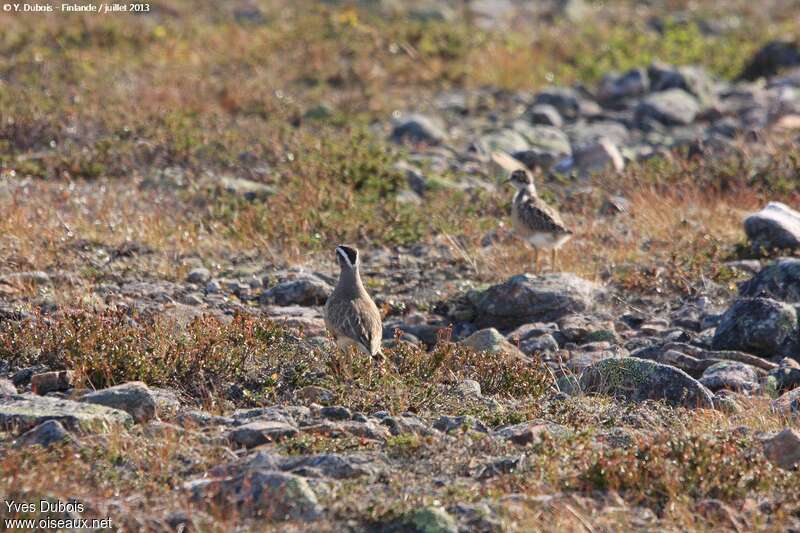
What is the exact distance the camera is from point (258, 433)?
793 cm

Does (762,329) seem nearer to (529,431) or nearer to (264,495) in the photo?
(529,431)

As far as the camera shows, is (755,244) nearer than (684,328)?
No

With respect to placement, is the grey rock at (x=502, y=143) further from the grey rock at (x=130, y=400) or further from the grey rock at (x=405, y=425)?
the grey rock at (x=130, y=400)

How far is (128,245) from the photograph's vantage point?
13.0 meters

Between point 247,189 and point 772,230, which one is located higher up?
point 772,230

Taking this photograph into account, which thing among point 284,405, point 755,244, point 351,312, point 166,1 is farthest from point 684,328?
point 166,1

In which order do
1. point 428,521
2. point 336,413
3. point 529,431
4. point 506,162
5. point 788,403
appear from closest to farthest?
point 428,521, point 529,431, point 336,413, point 788,403, point 506,162

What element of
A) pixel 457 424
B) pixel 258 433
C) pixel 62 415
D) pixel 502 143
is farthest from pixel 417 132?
pixel 62 415

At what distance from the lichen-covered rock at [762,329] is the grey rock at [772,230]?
2651mm

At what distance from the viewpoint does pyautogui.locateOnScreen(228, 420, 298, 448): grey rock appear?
311 inches

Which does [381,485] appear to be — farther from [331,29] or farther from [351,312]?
[331,29]

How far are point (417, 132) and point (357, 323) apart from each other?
974cm

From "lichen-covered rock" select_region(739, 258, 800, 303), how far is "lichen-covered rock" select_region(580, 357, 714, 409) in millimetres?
2928

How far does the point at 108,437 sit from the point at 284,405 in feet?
5.26
